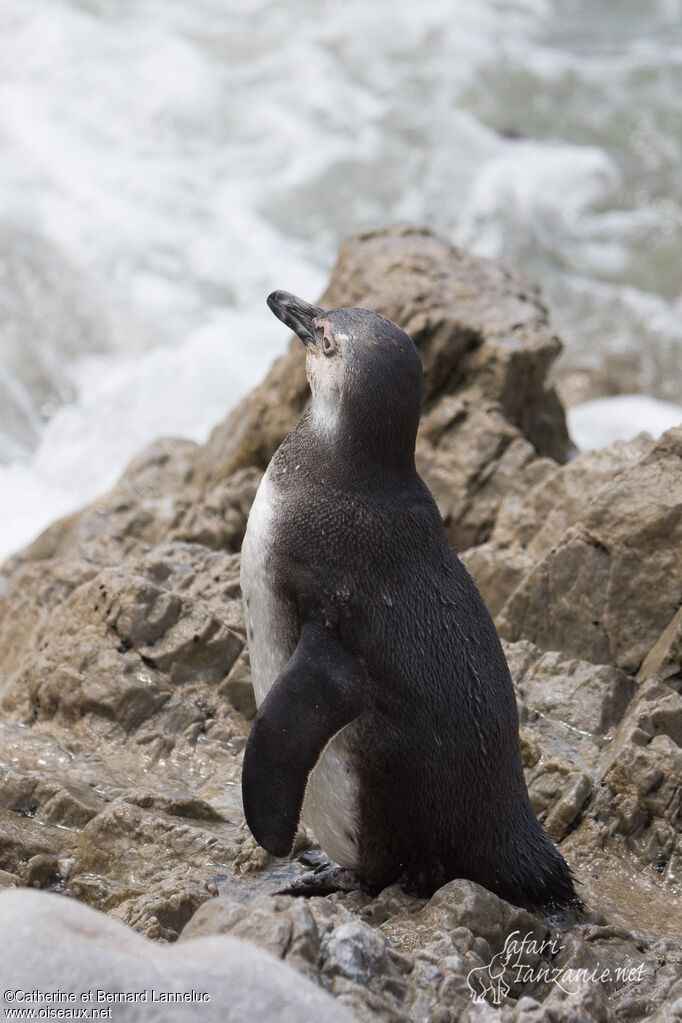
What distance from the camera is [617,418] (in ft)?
39.6

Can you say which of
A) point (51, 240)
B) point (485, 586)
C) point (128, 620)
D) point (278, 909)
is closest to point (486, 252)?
point (51, 240)

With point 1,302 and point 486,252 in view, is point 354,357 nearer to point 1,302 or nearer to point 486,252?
point 1,302

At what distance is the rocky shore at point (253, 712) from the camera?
3.09 meters

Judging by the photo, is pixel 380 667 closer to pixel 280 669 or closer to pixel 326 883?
pixel 280 669

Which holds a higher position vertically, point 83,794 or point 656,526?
point 656,526

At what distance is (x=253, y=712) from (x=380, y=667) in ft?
5.39

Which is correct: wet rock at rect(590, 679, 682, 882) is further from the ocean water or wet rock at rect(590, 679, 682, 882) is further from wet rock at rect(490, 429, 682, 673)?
the ocean water

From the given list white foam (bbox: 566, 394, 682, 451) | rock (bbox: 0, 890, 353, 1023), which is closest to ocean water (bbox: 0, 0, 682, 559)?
white foam (bbox: 566, 394, 682, 451)

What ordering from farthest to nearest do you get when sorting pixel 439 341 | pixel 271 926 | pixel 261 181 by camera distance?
1. pixel 261 181
2. pixel 439 341
3. pixel 271 926

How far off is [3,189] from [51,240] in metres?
1.21

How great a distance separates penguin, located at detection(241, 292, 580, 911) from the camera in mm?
4062

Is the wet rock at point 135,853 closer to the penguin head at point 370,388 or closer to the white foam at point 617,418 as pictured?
the penguin head at point 370,388

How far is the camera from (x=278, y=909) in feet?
10.3

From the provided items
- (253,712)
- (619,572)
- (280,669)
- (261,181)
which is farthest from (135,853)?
(261,181)
